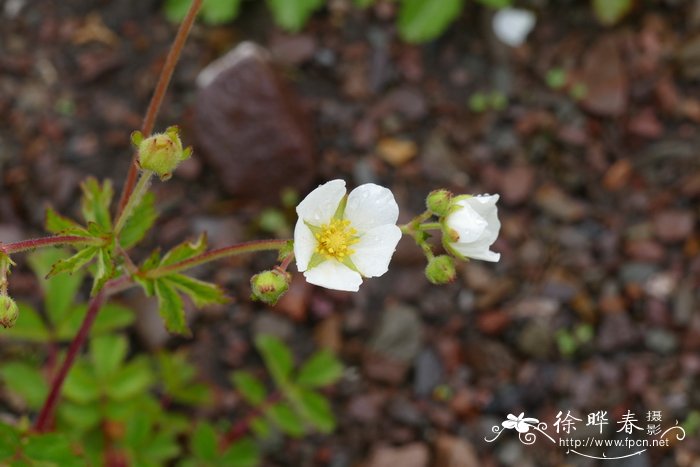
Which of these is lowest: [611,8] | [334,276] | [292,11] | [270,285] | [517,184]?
[270,285]

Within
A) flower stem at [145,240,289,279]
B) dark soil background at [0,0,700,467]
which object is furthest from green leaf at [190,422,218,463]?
flower stem at [145,240,289,279]

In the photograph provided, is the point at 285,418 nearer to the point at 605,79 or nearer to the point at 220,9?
the point at 220,9

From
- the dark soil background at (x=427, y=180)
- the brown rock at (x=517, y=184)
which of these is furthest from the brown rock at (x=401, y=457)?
the brown rock at (x=517, y=184)

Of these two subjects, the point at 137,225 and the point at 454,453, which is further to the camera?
the point at 454,453

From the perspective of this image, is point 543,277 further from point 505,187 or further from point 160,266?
point 160,266

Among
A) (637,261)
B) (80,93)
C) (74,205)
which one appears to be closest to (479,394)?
(637,261)

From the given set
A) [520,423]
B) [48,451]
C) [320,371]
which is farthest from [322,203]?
[520,423]

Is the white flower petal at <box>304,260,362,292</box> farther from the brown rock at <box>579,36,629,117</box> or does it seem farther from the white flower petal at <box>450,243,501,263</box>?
the brown rock at <box>579,36,629,117</box>

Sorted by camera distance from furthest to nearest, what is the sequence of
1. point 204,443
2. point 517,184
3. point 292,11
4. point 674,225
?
point 292,11 < point 517,184 < point 674,225 < point 204,443
